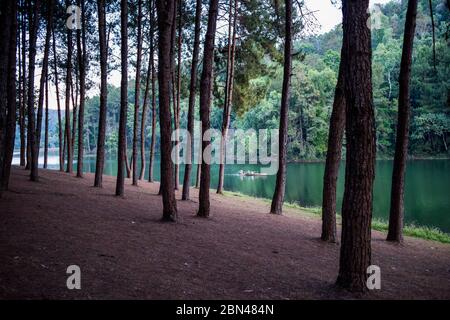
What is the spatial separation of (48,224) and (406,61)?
8924 mm

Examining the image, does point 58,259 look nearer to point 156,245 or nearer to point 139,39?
point 156,245

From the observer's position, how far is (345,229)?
16.6 feet

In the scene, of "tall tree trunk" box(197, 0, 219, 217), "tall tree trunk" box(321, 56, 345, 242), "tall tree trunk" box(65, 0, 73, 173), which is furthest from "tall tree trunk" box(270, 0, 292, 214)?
"tall tree trunk" box(65, 0, 73, 173)

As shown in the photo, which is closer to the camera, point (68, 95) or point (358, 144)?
point (358, 144)

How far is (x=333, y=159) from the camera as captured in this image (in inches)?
336

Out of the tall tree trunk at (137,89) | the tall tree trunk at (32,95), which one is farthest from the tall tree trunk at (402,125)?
the tall tree trunk at (32,95)

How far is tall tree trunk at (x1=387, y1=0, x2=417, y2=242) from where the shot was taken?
905cm

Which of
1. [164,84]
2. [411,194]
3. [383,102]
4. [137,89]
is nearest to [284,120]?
[164,84]

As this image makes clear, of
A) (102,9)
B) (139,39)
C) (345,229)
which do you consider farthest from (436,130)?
(345,229)

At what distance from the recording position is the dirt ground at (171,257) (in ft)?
14.8

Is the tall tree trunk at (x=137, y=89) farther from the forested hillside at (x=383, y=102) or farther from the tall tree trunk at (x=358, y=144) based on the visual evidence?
the forested hillside at (x=383, y=102)

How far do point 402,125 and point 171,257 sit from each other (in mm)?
6773

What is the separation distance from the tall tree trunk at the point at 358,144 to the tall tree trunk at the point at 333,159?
325 cm

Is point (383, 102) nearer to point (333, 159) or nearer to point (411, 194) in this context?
point (411, 194)
